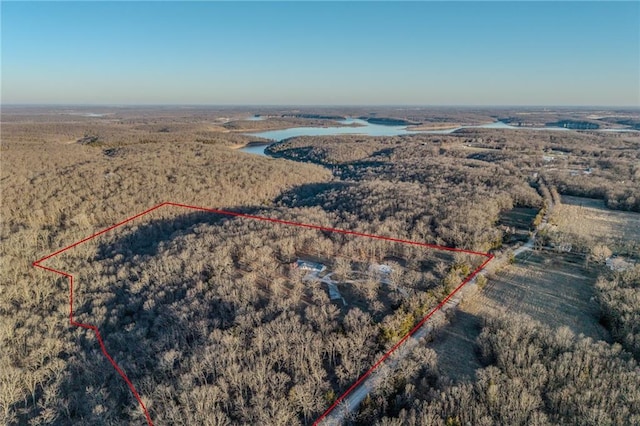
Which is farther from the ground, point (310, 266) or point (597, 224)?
point (597, 224)

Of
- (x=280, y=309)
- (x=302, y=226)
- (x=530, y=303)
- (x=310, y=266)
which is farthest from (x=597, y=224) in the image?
(x=280, y=309)

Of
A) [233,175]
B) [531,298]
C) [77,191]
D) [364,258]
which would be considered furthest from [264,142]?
[531,298]

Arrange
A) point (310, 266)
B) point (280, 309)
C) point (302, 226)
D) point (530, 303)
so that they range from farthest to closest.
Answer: point (302, 226)
point (310, 266)
point (530, 303)
point (280, 309)

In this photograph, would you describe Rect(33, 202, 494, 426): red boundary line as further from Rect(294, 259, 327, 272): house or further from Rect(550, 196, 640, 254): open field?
Rect(550, 196, 640, 254): open field

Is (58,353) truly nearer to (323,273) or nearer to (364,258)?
(323,273)

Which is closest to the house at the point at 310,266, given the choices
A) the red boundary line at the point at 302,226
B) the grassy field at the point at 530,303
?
the red boundary line at the point at 302,226

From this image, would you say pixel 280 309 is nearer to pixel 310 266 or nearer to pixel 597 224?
pixel 310 266

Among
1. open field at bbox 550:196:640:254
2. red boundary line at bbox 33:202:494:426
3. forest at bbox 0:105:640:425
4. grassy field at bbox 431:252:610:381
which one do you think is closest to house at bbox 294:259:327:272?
forest at bbox 0:105:640:425

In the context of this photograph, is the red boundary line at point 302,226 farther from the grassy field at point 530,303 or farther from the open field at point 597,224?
the open field at point 597,224

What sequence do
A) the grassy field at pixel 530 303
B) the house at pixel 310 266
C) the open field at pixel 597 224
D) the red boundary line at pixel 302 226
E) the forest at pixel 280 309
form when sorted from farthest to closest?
the open field at pixel 597 224
the house at pixel 310 266
the grassy field at pixel 530 303
the red boundary line at pixel 302 226
the forest at pixel 280 309
